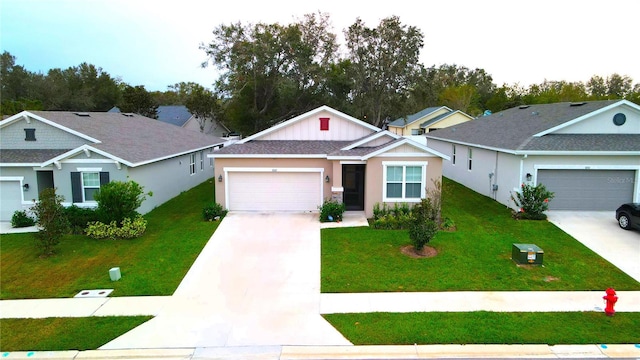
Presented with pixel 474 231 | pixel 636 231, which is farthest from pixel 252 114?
pixel 636 231

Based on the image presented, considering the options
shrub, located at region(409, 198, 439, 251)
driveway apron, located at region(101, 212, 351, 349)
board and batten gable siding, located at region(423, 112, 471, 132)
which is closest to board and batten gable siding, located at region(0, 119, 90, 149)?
driveway apron, located at region(101, 212, 351, 349)

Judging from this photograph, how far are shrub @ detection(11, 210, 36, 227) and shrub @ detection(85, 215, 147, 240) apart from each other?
3.63m

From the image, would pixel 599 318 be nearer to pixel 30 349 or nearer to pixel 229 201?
pixel 30 349

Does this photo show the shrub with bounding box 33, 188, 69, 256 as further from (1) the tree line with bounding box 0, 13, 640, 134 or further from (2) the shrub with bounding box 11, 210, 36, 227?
(1) the tree line with bounding box 0, 13, 640, 134

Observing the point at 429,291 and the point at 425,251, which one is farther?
the point at 425,251

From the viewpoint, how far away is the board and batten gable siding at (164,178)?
58.0 ft

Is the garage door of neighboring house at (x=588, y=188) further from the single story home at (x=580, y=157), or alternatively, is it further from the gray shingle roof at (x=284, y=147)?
the gray shingle roof at (x=284, y=147)

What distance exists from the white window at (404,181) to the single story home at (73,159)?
34.6 feet

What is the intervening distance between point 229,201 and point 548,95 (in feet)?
175

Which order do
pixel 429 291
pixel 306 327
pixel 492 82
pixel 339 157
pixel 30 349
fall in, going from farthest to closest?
pixel 492 82
pixel 339 157
pixel 429 291
pixel 306 327
pixel 30 349

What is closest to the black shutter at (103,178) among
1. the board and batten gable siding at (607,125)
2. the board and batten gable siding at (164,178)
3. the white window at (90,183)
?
the white window at (90,183)

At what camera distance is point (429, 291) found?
1005 centimetres

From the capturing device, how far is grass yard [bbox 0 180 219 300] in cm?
1057

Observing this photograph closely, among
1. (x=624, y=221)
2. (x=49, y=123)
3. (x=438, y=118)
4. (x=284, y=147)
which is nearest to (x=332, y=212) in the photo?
(x=284, y=147)
